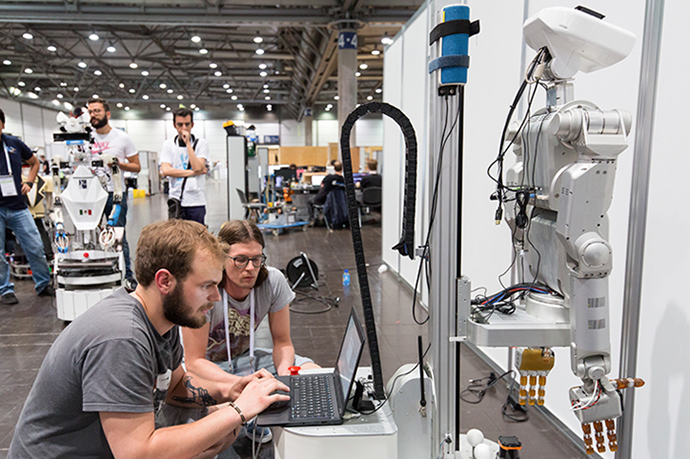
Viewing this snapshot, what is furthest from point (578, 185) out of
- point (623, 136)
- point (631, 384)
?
point (631, 384)

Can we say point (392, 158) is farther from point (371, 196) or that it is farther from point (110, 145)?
point (371, 196)

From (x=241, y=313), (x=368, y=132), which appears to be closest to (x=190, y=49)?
(x=368, y=132)

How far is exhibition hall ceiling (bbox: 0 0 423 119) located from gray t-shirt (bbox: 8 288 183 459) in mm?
9181

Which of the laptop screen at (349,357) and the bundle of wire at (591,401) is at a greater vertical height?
the laptop screen at (349,357)

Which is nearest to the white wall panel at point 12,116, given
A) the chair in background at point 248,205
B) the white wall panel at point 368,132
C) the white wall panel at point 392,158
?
the white wall panel at point 368,132

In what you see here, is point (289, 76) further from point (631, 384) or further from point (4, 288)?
point (631, 384)

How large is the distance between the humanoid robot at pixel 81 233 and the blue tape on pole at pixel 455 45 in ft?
10.9

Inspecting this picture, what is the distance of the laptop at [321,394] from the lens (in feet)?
4.42

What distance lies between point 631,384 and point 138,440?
1523mm

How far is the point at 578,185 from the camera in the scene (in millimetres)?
1355

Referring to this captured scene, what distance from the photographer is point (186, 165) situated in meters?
4.47

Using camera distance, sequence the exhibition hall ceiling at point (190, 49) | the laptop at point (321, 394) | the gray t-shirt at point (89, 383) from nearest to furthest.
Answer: the gray t-shirt at point (89, 383)
the laptop at point (321, 394)
the exhibition hall ceiling at point (190, 49)

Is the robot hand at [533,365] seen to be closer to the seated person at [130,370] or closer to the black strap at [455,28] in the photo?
the seated person at [130,370]

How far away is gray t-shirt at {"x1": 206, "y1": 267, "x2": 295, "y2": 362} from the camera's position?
7.08 ft
